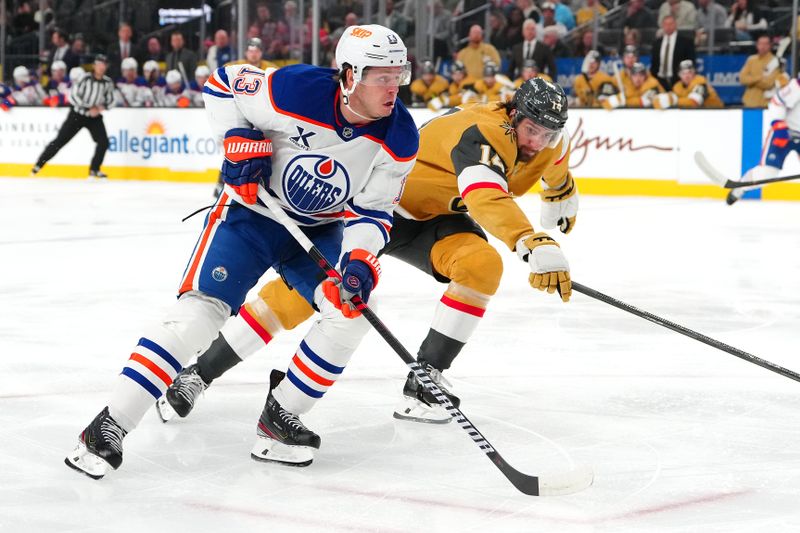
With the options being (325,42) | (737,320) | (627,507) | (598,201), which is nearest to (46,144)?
(325,42)

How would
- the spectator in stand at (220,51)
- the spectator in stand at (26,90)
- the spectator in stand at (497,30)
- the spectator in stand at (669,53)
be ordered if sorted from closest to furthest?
the spectator in stand at (669,53) < the spectator in stand at (497,30) < the spectator in stand at (220,51) < the spectator in stand at (26,90)

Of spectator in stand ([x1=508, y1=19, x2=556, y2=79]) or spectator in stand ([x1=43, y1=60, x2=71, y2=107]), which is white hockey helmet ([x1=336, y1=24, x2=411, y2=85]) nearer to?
spectator in stand ([x1=508, y1=19, x2=556, y2=79])

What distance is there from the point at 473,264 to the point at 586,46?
901 cm

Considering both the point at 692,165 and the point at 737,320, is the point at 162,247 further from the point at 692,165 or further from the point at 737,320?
the point at 692,165

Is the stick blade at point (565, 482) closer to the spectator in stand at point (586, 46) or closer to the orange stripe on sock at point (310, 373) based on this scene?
the orange stripe on sock at point (310, 373)

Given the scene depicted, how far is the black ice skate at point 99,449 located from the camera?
2539mm

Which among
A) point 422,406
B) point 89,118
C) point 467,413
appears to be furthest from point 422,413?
point 89,118

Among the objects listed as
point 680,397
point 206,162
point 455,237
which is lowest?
point 206,162

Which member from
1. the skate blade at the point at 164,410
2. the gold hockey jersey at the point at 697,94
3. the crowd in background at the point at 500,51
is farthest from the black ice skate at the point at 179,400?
the gold hockey jersey at the point at 697,94

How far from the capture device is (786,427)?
3.08m

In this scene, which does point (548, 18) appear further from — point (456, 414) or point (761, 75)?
point (456, 414)

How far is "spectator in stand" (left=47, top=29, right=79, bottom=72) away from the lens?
14.7m

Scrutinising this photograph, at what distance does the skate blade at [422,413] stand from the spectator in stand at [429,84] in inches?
345

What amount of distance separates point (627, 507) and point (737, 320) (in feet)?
7.89
